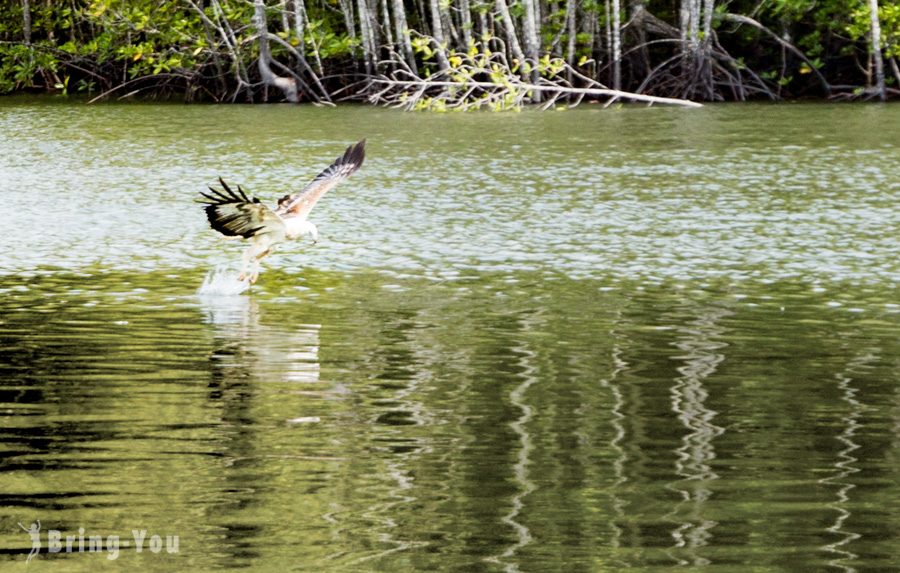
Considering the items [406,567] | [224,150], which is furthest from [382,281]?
[224,150]

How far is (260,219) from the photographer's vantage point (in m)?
9.14

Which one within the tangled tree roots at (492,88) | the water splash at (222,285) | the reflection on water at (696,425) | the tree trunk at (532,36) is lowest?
the reflection on water at (696,425)

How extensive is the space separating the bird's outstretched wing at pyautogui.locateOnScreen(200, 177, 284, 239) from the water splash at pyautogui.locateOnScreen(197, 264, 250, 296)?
0.34 meters

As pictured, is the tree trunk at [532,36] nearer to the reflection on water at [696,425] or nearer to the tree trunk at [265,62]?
the tree trunk at [265,62]

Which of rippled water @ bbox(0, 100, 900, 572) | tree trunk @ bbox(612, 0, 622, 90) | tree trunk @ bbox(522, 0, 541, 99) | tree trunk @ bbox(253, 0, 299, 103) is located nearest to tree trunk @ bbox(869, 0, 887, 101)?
tree trunk @ bbox(612, 0, 622, 90)

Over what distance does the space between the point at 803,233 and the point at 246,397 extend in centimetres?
624

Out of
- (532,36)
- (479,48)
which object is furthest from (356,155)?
(479,48)

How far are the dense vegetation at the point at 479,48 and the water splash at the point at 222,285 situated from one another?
16993 mm

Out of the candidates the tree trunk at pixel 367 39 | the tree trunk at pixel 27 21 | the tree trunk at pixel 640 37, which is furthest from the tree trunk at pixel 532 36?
the tree trunk at pixel 27 21

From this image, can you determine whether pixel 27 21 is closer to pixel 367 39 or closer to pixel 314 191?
pixel 367 39

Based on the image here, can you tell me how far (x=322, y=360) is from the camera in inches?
290

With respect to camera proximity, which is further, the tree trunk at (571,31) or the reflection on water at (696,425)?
the tree trunk at (571,31)

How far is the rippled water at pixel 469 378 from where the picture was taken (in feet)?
15.6

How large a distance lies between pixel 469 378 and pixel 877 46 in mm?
21818
